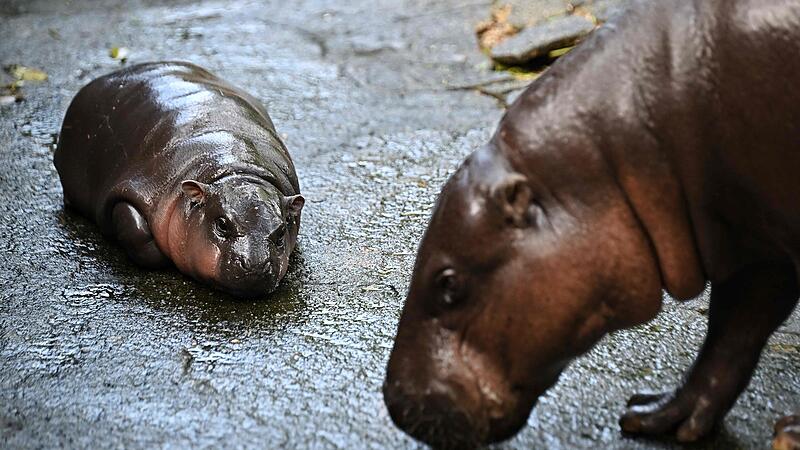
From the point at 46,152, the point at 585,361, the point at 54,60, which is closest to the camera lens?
the point at 585,361

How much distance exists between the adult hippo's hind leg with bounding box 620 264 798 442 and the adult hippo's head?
502mm

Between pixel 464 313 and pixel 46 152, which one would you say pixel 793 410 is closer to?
pixel 464 313

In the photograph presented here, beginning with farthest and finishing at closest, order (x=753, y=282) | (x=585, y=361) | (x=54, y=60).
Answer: (x=54, y=60) → (x=585, y=361) → (x=753, y=282)

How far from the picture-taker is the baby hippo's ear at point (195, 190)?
4762mm

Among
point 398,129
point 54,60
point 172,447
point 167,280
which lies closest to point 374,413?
point 172,447

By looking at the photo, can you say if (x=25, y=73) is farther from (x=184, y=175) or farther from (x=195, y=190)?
(x=195, y=190)

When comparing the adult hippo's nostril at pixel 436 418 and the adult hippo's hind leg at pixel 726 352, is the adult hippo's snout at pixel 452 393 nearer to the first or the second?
the adult hippo's nostril at pixel 436 418

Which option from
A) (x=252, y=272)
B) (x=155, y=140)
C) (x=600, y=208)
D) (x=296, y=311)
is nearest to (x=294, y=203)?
(x=252, y=272)

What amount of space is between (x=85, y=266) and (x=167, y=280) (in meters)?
0.39

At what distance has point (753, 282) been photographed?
317cm

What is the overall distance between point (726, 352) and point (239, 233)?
2.18 meters

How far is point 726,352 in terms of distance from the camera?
324cm

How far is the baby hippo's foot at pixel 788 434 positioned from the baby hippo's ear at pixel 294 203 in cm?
241

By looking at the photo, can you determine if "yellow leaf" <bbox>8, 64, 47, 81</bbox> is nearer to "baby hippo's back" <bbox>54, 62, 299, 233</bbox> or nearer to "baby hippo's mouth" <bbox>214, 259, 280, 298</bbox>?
"baby hippo's back" <bbox>54, 62, 299, 233</bbox>
